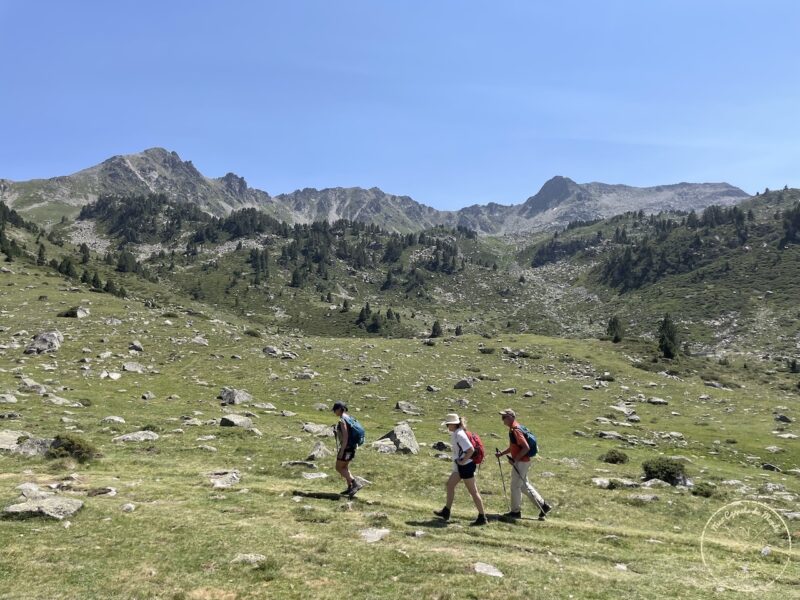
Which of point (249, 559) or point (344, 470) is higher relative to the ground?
point (249, 559)

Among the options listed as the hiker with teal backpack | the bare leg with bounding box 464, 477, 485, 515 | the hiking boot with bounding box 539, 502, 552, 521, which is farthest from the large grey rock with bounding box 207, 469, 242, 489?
the hiking boot with bounding box 539, 502, 552, 521

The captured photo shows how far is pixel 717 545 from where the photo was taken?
14203mm

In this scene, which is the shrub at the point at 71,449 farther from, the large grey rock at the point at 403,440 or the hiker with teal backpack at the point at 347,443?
the large grey rock at the point at 403,440

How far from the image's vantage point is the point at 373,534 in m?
13.0

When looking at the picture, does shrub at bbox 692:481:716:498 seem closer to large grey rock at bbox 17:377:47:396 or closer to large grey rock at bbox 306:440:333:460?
large grey rock at bbox 306:440:333:460

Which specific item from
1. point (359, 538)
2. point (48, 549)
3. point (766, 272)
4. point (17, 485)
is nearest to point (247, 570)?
point (359, 538)

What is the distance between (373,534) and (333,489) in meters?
5.54

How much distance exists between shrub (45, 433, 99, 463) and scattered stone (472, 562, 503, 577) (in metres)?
16.7

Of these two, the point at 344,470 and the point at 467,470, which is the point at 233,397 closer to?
the point at 344,470

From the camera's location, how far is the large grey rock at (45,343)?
44.8m

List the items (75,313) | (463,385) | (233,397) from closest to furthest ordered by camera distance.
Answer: (233,397)
(463,385)
(75,313)

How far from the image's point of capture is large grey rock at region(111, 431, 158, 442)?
23297 millimetres

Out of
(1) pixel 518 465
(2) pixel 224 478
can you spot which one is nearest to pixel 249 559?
(2) pixel 224 478

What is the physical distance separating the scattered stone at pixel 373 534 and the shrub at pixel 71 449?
13.2 metres
